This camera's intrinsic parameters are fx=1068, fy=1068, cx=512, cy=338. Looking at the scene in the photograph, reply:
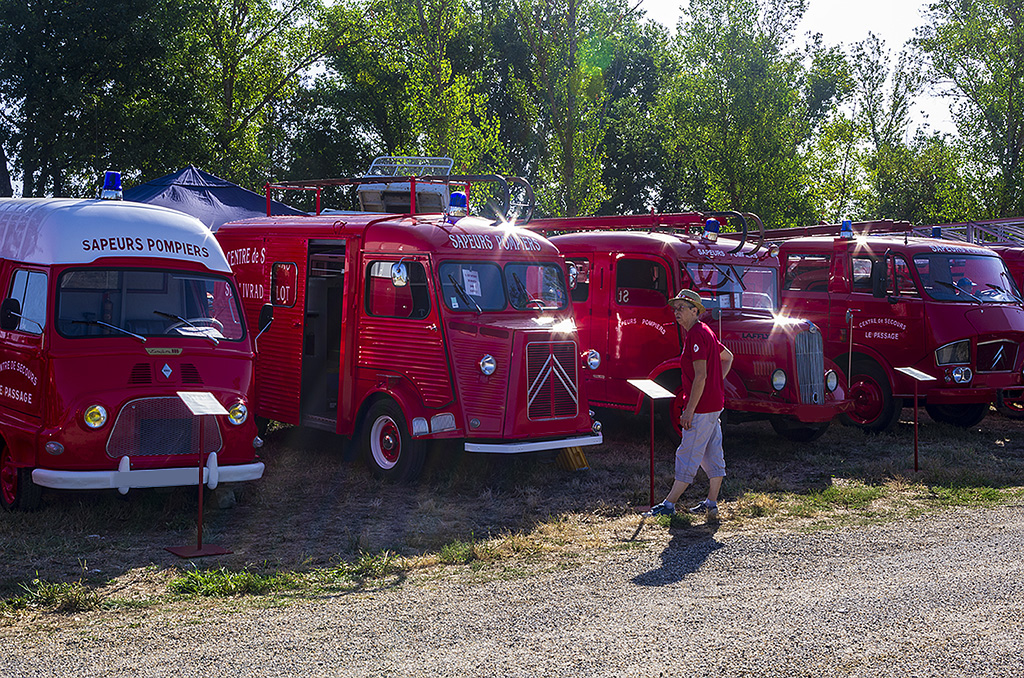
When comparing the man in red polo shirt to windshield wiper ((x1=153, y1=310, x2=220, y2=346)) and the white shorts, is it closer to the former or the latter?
the white shorts

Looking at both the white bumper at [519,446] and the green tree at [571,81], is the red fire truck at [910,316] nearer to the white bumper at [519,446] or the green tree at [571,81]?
the white bumper at [519,446]

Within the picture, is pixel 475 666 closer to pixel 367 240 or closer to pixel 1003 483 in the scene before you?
pixel 367 240

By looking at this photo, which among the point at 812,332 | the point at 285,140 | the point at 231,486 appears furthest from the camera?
the point at 285,140

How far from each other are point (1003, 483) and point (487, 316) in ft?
17.5

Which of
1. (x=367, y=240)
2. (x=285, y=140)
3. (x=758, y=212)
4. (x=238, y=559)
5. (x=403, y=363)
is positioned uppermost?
(x=285, y=140)

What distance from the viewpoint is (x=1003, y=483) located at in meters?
10.5

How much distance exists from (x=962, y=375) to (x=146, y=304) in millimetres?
9704

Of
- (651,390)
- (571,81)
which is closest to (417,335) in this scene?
(651,390)

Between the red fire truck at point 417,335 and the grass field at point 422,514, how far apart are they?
557mm

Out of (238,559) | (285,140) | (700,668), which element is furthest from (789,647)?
(285,140)

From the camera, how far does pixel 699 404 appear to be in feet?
28.9

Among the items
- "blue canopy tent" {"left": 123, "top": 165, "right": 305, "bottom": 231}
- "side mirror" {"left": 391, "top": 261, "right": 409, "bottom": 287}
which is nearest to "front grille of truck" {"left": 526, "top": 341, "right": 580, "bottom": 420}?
"side mirror" {"left": 391, "top": 261, "right": 409, "bottom": 287}

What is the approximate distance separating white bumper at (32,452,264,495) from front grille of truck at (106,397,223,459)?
0.46 ft

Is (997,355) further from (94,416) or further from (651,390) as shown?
(94,416)
